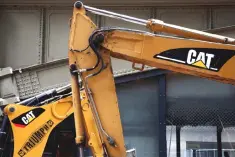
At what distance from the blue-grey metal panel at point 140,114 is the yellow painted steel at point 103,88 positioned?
4875mm

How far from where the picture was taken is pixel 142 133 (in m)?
11.9

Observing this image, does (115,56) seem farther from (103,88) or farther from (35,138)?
(35,138)

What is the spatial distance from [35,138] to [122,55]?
10.4 ft

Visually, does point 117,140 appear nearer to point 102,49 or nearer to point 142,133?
point 102,49

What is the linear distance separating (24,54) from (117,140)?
20.1ft

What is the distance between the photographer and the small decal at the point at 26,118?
360 inches

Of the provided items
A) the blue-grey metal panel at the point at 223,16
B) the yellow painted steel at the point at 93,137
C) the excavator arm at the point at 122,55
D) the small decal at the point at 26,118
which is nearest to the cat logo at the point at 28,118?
the small decal at the point at 26,118

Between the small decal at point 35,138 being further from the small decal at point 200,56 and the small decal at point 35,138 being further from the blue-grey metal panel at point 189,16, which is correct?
the blue-grey metal panel at point 189,16

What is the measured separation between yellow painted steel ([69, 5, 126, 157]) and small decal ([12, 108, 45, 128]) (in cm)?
257

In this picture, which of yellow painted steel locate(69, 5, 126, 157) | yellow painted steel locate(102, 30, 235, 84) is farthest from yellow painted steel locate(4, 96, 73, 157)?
yellow painted steel locate(102, 30, 235, 84)

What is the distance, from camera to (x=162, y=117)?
38.5 ft

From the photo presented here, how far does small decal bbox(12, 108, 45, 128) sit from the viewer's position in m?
9.15

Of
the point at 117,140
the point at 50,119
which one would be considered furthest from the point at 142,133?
the point at 117,140

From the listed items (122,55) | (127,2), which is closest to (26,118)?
(122,55)
